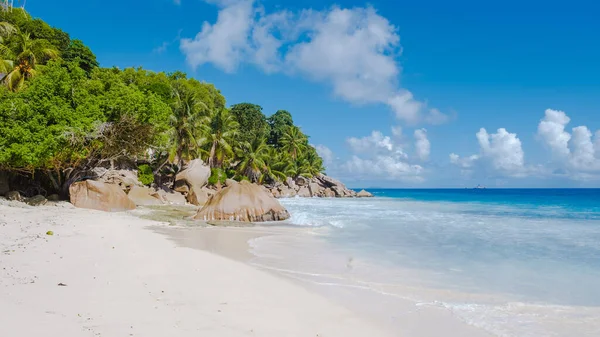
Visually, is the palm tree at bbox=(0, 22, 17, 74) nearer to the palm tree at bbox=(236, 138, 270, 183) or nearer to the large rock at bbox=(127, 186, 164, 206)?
the large rock at bbox=(127, 186, 164, 206)

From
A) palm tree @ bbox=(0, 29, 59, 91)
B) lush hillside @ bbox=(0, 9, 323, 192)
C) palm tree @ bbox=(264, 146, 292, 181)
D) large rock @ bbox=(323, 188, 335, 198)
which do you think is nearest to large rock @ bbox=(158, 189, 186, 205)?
lush hillside @ bbox=(0, 9, 323, 192)

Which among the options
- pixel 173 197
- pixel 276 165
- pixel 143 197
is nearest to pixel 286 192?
pixel 276 165

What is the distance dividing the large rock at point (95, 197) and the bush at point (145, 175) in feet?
A: 40.4

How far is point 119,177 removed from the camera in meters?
28.2

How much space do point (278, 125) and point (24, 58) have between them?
39816mm

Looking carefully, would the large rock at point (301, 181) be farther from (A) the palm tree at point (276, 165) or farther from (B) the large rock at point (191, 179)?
(B) the large rock at point (191, 179)

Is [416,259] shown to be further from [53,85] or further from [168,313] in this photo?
[53,85]

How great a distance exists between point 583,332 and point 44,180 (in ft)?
77.7

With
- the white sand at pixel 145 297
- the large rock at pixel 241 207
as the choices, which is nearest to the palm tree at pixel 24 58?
the large rock at pixel 241 207

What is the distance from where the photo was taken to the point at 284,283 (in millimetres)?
6723

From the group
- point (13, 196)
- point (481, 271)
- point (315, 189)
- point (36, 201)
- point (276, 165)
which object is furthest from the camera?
point (315, 189)

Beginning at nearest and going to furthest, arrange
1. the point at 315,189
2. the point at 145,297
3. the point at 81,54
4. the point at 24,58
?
the point at 145,297
the point at 24,58
the point at 81,54
the point at 315,189

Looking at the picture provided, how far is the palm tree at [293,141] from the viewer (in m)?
59.4

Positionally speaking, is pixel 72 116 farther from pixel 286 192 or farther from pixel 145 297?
pixel 286 192
